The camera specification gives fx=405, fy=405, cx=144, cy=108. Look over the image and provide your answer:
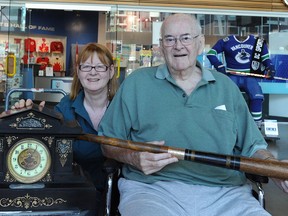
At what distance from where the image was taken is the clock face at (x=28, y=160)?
1.56 m

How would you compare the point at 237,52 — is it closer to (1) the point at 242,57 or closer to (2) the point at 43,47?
(1) the point at 242,57

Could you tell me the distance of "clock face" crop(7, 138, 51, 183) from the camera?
156cm

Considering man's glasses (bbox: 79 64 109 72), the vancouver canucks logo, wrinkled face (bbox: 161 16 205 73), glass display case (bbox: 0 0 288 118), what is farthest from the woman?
glass display case (bbox: 0 0 288 118)

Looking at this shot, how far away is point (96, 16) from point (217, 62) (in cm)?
864

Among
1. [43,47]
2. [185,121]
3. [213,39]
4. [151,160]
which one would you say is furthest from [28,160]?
[43,47]

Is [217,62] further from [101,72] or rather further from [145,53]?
[101,72]

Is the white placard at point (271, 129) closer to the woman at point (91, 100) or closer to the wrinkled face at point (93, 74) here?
the woman at point (91, 100)

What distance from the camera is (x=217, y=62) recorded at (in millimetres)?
6723

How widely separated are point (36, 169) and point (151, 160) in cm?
46

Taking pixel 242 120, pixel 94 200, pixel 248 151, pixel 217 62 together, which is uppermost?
pixel 217 62

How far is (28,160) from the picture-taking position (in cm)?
158

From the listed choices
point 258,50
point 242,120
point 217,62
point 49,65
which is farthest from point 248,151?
point 49,65

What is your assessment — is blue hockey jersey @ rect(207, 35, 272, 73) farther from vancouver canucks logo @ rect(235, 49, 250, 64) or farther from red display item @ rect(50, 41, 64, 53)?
red display item @ rect(50, 41, 64, 53)

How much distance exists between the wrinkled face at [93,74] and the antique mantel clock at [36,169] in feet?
2.22
